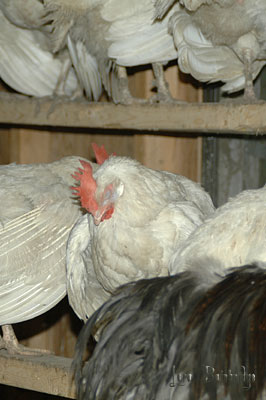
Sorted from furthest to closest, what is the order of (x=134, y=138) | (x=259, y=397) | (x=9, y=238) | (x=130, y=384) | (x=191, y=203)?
(x=134, y=138) < (x=9, y=238) < (x=191, y=203) < (x=130, y=384) < (x=259, y=397)

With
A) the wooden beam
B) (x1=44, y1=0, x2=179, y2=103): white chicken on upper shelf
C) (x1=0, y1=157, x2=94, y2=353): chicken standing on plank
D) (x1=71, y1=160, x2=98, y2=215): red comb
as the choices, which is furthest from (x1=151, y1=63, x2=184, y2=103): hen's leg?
(x1=71, y1=160, x2=98, y2=215): red comb

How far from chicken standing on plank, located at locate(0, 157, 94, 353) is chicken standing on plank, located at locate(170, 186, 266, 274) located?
0.46 m

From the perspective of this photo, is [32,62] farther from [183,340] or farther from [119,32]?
[183,340]

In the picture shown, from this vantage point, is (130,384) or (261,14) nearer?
(130,384)

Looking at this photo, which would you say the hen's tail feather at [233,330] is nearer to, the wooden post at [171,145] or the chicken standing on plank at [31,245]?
the chicken standing on plank at [31,245]

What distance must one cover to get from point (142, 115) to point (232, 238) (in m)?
0.56

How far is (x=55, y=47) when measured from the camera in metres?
2.26

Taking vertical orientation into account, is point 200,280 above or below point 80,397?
above

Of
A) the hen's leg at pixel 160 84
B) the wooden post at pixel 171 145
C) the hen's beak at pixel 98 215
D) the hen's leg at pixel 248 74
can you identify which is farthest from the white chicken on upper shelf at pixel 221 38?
the hen's beak at pixel 98 215

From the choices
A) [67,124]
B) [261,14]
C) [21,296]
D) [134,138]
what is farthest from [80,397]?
[134,138]

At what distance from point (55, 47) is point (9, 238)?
2.33ft

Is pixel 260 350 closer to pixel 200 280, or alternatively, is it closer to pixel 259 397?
pixel 259 397

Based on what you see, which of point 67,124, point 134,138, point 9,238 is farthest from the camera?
point 134,138

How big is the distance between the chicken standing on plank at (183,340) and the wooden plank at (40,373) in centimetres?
32
